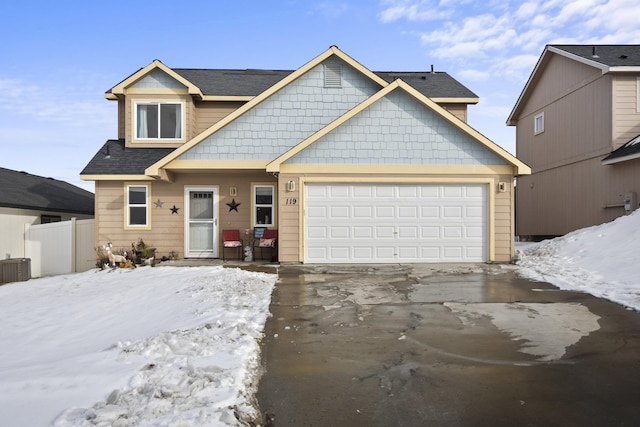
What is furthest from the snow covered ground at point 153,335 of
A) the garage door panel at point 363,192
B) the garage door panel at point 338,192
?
the garage door panel at point 363,192

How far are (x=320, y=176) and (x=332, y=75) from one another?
3.61 meters

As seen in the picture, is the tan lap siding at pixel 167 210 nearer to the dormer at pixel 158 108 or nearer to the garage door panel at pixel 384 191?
the dormer at pixel 158 108

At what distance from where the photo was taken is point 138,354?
177 inches

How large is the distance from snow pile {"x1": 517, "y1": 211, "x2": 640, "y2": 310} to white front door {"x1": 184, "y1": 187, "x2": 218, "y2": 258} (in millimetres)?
8598

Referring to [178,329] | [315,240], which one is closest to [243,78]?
[315,240]

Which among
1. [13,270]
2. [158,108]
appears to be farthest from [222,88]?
[13,270]

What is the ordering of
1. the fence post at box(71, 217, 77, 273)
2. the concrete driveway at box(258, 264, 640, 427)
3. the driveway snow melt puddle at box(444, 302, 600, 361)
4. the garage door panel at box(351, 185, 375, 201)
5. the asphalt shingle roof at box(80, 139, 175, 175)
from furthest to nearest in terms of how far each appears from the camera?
the fence post at box(71, 217, 77, 273) → the asphalt shingle roof at box(80, 139, 175, 175) → the garage door panel at box(351, 185, 375, 201) → the driveway snow melt puddle at box(444, 302, 600, 361) → the concrete driveway at box(258, 264, 640, 427)

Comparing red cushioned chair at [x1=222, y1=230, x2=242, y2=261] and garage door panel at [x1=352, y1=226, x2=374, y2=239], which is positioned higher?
garage door panel at [x1=352, y1=226, x2=374, y2=239]

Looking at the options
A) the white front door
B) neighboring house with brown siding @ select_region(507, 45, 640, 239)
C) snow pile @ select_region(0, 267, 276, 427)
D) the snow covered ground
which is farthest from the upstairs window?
neighboring house with brown siding @ select_region(507, 45, 640, 239)

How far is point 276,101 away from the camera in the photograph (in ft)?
41.8

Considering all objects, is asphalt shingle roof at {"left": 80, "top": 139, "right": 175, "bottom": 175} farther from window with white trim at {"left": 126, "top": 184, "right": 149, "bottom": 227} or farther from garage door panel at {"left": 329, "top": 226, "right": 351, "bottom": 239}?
garage door panel at {"left": 329, "top": 226, "right": 351, "bottom": 239}

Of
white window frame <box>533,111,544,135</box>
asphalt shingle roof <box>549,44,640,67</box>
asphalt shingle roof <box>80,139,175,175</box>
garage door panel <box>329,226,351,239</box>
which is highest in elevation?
asphalt shingle roof <box>549,44,640,67</box>

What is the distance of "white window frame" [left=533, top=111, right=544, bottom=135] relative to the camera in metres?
19.2

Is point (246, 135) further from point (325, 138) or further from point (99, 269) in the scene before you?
point (99, 269)
